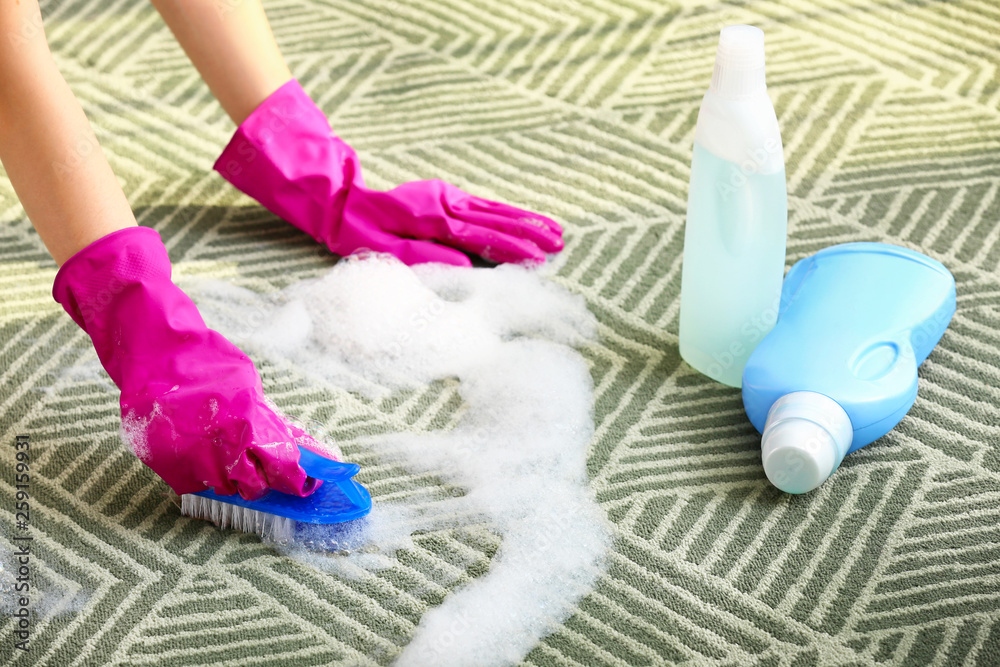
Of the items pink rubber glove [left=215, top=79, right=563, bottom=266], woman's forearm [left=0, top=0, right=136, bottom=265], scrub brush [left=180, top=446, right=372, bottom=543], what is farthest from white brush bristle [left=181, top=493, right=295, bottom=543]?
pink rubber glove [left=215, top=79, right=563, bottom=266]

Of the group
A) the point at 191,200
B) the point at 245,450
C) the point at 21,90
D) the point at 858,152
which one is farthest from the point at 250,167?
the point at 858,152

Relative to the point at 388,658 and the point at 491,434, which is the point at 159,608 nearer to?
the point at 388,658

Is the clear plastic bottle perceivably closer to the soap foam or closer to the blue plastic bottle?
the blue plastic bottle

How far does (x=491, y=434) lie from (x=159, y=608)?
1.15 feet

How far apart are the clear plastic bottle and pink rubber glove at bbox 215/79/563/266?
0.27 metres

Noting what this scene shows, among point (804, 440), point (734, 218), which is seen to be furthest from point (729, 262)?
point (804, 440)

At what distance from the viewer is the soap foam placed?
0.87 metres

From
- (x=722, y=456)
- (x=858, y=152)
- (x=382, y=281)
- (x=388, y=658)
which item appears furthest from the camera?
(x=858, y=152)

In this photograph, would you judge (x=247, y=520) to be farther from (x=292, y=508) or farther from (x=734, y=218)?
(x=734, y=218)

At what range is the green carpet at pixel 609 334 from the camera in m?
0.86

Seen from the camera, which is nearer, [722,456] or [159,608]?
[159,608]

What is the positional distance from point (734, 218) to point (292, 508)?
0.50 meters

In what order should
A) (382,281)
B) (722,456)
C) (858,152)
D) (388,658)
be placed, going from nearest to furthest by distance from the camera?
(388,658) < (722,456) < (382,281) < (858,152)

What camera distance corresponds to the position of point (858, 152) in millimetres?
1363
